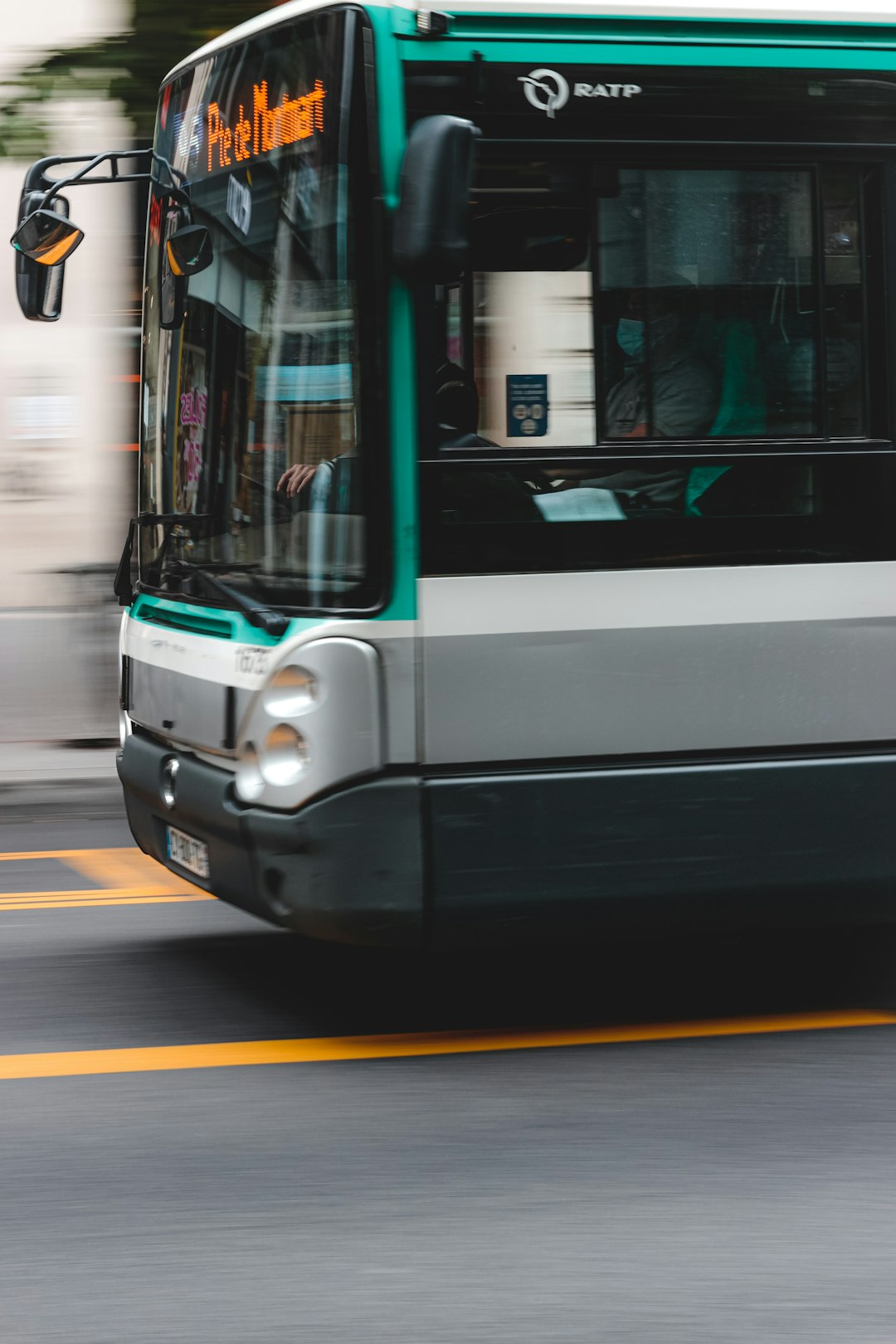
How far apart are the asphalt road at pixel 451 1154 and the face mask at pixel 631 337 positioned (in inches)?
62.5

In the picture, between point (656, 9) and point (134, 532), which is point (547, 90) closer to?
point (656, 9)

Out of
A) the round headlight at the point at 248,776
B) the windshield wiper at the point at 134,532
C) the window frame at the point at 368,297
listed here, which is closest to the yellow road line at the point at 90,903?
the windshield wiper at the point at 134,532

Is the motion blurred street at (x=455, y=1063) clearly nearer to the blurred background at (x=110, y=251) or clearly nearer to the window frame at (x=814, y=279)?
the window frame at (x=814, y=279)

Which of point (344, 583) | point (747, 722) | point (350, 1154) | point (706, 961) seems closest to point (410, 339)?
point (344, 583)

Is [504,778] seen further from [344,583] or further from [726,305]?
[726,305]

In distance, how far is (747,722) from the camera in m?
5.24

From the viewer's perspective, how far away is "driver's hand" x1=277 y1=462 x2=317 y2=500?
16.5 ft

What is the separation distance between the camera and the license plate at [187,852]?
17.9 ft

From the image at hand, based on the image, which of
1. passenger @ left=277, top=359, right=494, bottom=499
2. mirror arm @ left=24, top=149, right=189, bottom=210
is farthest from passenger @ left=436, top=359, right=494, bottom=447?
mirror arm @ left=24, top=149, right=189, bottom=210

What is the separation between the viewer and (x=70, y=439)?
19.6 m

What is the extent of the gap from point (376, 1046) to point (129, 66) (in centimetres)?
686

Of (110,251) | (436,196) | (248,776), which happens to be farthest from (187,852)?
(110,251)

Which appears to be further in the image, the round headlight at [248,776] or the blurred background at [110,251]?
the blurred background at [110,251]

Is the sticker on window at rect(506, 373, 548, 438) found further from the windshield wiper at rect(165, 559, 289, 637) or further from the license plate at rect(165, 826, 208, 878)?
the license plate at rect(165, 826, 208, 878)
